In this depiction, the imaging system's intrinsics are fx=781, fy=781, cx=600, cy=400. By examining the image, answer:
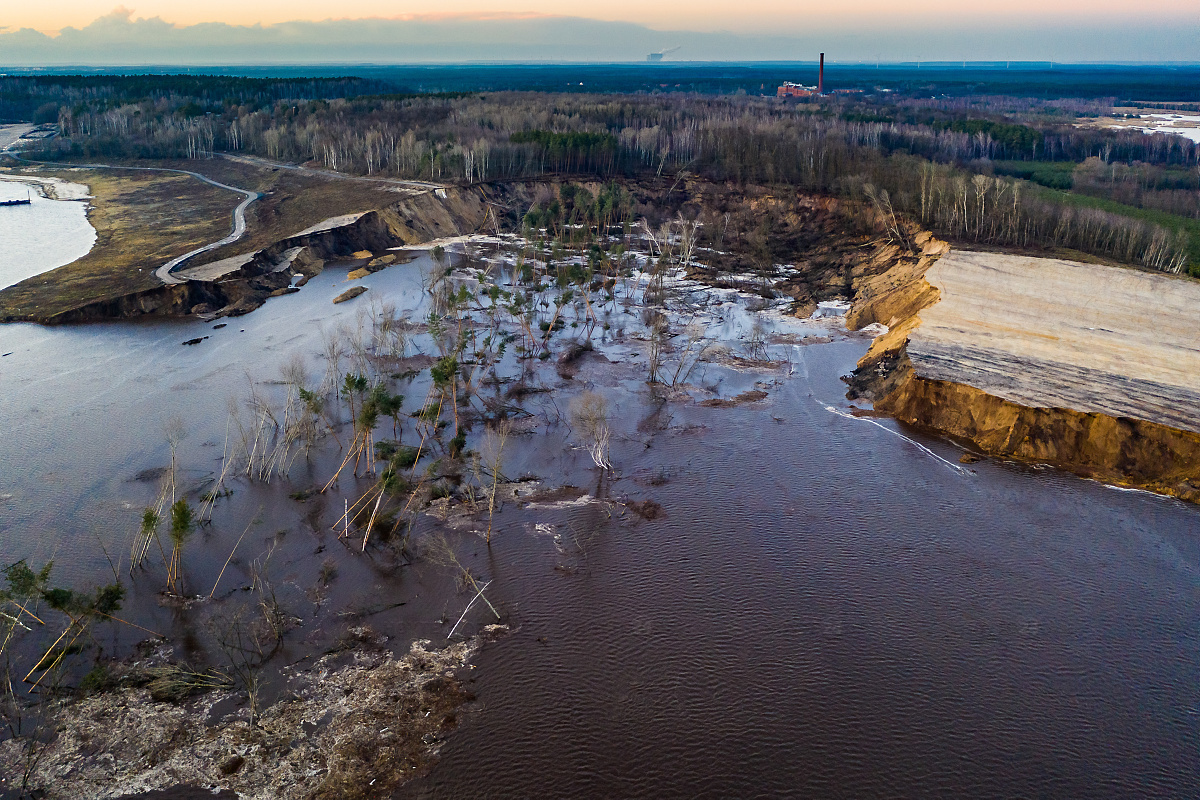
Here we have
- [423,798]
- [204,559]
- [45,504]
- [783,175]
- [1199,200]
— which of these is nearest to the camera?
[423,798]

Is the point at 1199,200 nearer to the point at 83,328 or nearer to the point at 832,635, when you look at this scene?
the point at 832,635

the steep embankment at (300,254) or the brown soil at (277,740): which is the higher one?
the steep embankment at (300,254)

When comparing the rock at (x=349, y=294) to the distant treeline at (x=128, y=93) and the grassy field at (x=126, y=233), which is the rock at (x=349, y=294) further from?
the distant treeline at (x=128, y=93)

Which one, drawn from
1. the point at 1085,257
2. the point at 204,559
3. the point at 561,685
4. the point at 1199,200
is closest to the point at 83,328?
the point at 204,559

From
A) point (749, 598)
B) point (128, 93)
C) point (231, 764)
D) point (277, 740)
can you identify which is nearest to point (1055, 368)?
point (749, 598)

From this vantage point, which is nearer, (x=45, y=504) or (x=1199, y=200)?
(x=45, y=504)

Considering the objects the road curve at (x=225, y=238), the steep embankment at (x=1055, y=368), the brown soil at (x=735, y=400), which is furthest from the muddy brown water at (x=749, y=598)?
the road curve at (x=225, y=238)

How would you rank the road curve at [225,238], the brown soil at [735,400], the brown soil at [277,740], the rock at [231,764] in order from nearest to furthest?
the brown soil at [277,740] < the rock at [231,764] < the brown soil at [735,400] < the road curve at [225,238]
